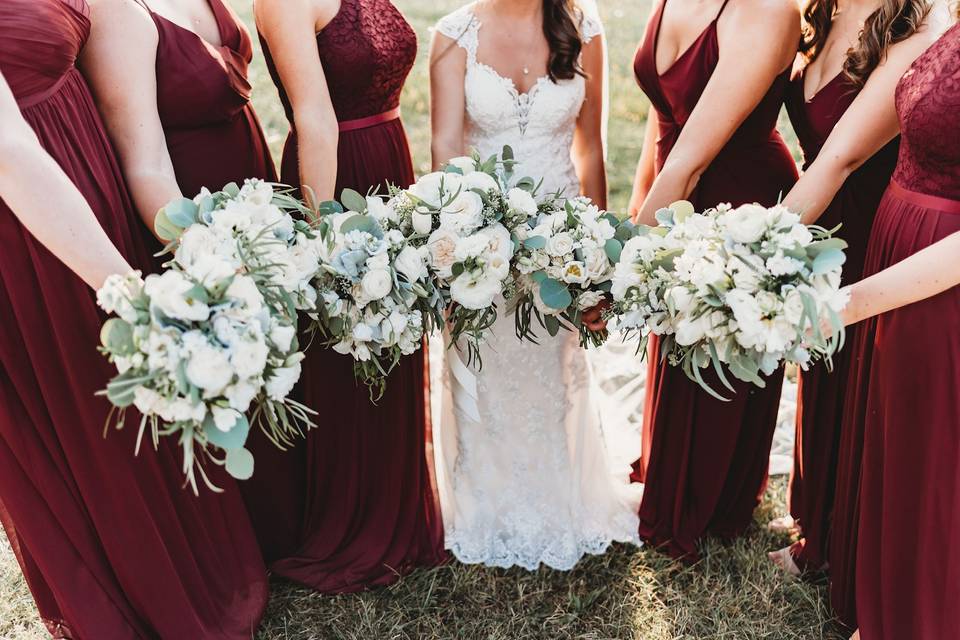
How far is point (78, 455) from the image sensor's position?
8.55 ft

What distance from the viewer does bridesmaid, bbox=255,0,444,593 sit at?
3008 mm

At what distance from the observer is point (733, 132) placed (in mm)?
3064

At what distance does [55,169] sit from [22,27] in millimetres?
400

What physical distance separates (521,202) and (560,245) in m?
0.17

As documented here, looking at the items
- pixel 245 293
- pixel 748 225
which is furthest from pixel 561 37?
pixel 245 293

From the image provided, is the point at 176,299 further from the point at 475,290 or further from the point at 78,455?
the point at 78,455

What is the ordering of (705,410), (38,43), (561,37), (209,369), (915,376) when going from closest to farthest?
(209,369), (38,43), (915,376), (561,37), (705,410)

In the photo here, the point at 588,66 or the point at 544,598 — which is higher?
the point at 588,66

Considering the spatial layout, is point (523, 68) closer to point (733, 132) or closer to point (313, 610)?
point (733, 132)

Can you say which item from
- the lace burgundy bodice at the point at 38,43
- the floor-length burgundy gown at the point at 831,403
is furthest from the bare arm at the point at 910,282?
the lace burgundy bodice at the point at 38,43

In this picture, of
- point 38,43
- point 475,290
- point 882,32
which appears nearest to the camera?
A: point 38,43

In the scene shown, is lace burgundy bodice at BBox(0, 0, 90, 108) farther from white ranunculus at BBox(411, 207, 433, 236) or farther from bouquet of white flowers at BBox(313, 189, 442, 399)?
white ranunculus at BBox(411, 207, 433, 236)

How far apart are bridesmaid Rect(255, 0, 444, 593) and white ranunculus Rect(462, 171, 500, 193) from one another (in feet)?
2.41

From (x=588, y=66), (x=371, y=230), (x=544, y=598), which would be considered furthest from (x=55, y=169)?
(x=544, y=598)
